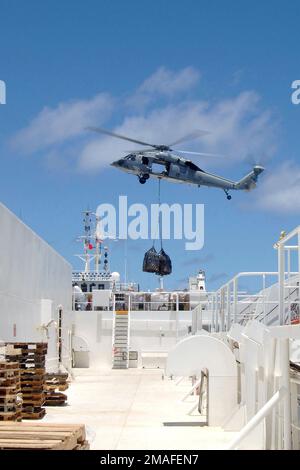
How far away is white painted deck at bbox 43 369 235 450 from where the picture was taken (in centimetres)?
1183

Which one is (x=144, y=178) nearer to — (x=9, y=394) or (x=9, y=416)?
(x=9, y=394)

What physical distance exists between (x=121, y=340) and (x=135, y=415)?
20.6m

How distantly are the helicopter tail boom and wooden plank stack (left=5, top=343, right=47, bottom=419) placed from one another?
153 feet

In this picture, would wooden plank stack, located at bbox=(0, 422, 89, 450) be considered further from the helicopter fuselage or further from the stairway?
the helicopter fuselage

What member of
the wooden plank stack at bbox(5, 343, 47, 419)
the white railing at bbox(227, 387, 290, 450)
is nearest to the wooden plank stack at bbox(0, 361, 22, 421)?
the wooden plank stack at bbox(5, 343, 47, 419)

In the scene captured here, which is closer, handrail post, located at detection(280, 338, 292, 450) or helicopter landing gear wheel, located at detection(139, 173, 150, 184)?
handrail post, located at detection(280, 338, 292, 450)

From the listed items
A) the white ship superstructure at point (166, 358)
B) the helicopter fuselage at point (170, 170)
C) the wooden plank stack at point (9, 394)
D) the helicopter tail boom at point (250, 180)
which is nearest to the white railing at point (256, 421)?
the white ship superstructure at point (166, 358)

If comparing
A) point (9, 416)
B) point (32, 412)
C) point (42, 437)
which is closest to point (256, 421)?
point (42, 437)

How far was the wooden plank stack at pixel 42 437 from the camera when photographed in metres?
8.67

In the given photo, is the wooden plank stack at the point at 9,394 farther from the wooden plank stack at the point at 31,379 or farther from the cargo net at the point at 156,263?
the cargo net at the point at 156,263

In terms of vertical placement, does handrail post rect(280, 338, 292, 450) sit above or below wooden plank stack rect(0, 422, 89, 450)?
above

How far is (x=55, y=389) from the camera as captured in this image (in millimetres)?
20047

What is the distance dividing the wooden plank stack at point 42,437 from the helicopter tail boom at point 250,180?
171 feet
